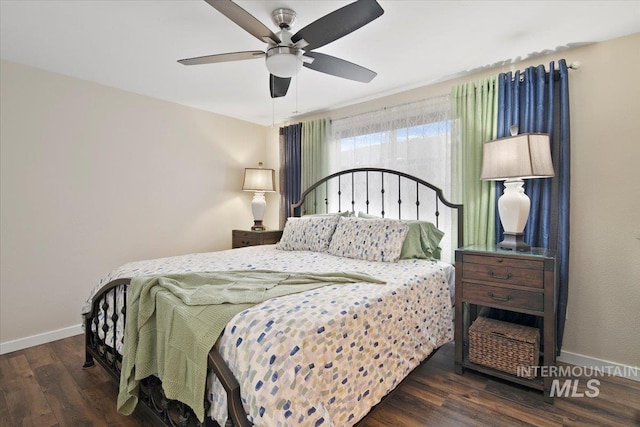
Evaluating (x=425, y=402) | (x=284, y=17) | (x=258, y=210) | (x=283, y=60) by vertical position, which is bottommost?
(x=425, y=402)

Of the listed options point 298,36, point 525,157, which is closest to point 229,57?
point 298,36

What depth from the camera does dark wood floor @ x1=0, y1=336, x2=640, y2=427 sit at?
1.72 meters

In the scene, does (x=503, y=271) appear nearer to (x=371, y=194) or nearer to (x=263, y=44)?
(x=371, y=194)

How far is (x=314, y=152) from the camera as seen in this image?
12.7 feet

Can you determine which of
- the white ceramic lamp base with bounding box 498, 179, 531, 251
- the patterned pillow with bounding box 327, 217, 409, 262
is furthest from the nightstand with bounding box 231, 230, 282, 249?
the white ceramic lamp base with bounding box 498, 179, 531, 251

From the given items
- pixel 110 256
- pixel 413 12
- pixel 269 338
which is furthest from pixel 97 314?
pixel 413 12

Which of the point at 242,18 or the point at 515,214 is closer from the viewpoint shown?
the point at 242,18

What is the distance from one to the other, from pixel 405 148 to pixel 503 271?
5.12 feet

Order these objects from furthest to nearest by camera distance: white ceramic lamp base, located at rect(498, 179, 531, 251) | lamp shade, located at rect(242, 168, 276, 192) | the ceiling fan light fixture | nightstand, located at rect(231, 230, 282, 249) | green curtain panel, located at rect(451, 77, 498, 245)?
lamp shade, located at rect(242, 168, 276, 192) < nightstand, located at rect(231, 230, 282, 249) < green curtain panel, located at rect(451, 77, 498, 245) < white ceramic lamp base, located at rect(498, 179, 531, 251) < the ceiling fan light fixture

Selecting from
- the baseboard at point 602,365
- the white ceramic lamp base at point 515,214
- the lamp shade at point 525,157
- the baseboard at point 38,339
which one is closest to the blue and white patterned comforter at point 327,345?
the white ceramic lamp base at point 515,214

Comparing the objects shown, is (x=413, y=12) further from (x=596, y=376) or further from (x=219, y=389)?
(x=596, y=376)

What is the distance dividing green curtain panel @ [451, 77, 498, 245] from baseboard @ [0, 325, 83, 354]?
12.0 feet

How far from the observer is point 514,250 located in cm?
216

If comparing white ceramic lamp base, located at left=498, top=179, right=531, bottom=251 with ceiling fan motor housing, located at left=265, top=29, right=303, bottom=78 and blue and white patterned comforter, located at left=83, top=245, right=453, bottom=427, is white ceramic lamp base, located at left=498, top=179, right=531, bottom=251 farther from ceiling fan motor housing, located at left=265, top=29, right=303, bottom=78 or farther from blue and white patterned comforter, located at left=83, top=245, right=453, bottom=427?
ceiling fan motor housing, located at left=265, top=29, right=303, bottom=78
